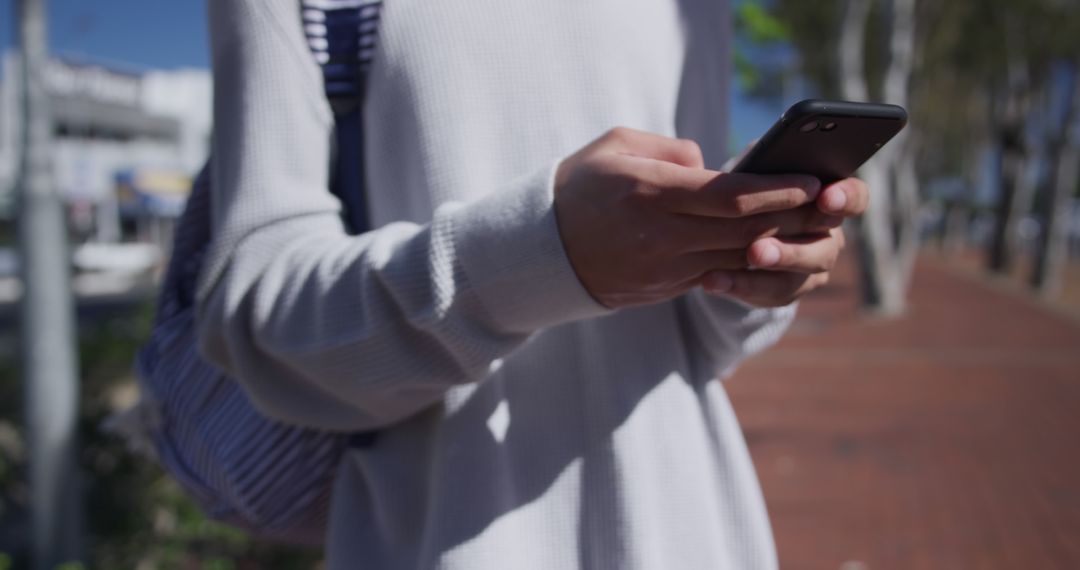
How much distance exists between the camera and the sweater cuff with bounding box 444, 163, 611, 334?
79cm

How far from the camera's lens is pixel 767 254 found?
2.54 feet

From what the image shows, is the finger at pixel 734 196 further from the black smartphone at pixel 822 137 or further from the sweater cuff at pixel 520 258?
the sweater cuff at pixel 520 258

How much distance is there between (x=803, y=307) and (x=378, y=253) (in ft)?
49.5

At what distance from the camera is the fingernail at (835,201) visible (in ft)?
2.57

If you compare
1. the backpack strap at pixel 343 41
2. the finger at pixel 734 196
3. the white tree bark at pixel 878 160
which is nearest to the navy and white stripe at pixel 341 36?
the backpack strap at pixel 343 41

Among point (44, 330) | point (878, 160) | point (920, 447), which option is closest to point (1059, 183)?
point (878, 160)

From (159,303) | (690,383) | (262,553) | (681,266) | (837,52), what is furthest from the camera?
(837,52)

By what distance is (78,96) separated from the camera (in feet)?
88.3

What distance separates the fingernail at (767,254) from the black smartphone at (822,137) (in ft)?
0.22

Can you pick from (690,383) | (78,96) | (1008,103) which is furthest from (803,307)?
(78,96)

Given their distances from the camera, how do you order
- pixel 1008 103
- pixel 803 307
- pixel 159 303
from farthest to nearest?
1. pixel 1008 103
2. pixel 803 307
3. pixel 159 303

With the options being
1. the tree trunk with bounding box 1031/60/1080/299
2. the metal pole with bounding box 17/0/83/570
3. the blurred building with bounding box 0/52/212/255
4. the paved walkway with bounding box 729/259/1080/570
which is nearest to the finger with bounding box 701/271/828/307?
the metal pole with bounding box 17/0/83/570

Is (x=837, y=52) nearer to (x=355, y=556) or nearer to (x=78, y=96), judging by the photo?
(x=355, y=556)

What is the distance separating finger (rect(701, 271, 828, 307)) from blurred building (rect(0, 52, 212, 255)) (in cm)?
3039
